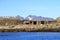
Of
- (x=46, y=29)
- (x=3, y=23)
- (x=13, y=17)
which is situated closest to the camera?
(x=46, y=29)

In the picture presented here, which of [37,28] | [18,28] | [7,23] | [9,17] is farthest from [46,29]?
[9,17]

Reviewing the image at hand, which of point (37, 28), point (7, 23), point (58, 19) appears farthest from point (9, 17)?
point (37, 28)

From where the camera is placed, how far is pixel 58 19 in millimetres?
89438

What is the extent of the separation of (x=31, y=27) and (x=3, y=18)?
23.7m

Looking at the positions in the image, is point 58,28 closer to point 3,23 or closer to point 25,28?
point 25,28

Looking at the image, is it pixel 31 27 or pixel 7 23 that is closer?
pixel 31 27

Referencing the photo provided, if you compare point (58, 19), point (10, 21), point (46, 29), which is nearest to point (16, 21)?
point (10, 21)

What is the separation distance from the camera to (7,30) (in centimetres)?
6944

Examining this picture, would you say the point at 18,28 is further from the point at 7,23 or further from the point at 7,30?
the point at 7,23

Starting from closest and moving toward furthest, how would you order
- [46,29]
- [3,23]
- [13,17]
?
1. [46,29]
2. [3,23]
3. [13,17]

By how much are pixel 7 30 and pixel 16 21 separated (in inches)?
735

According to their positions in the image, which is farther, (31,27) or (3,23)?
(3,23)

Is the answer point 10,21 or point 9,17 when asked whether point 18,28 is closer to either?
point 10,21

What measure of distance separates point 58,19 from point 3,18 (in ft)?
69.3
